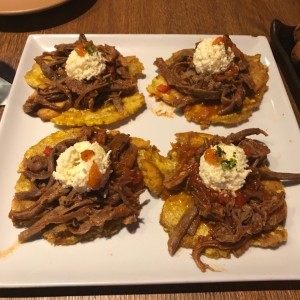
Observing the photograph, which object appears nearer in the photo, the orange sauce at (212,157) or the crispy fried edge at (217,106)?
the orange sauce at (212,157)

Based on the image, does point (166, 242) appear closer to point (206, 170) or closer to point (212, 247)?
point (212, 247)

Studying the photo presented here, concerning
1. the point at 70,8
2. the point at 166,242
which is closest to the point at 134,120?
the point at 166,242

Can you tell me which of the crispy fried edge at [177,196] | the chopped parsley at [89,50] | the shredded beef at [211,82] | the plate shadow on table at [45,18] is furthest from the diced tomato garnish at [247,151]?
the plate shadow on table at [45,18]

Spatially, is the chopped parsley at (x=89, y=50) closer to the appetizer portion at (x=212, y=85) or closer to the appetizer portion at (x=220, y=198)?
the appetizer portion at (x=212, y=85)

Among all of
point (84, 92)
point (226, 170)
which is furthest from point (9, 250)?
point (226, 170)

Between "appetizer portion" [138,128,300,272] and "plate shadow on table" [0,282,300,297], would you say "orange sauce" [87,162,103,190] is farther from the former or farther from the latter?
"plate shadow on table" [0,282,300,297]

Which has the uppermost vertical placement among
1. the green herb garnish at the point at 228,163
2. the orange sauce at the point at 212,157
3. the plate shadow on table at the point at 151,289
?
the green herb garnish at the point at 228,163
